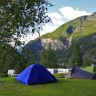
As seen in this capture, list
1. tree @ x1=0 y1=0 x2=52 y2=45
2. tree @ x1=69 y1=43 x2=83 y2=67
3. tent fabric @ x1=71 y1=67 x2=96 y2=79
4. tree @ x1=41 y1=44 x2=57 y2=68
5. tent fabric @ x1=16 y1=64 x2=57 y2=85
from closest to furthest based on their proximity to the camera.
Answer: tree @ x1=0 y1=0 x2=52 y2=45 → tent fabric @ x1=16 y1=64 x2=57 y2=85 → tent fabric @ x1=71 y1=67 x2=96 y2=79 → tree @ x1=41 y1=44 x2=57 y2=68 → tree @ x1=69 y1=43 x2=83 y2=67

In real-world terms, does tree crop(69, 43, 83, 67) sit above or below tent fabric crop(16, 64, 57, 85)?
above

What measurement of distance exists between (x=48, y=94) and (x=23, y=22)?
15.8 ft

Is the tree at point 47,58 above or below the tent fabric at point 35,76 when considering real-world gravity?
above

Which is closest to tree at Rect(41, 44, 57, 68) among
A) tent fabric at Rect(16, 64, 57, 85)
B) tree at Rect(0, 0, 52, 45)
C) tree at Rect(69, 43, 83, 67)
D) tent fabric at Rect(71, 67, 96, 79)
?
tree at Rect(69, 43, 83, 67)

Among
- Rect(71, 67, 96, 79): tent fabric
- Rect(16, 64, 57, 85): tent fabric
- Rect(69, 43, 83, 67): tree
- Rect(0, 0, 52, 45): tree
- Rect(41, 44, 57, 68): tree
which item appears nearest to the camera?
Rect(0, 0, 52, 45): tree

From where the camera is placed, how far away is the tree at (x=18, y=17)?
14531mm

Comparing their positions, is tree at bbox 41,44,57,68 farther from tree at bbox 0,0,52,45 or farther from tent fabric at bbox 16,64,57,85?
tree at bbox 0,0,52,45

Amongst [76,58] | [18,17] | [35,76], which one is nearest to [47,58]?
[76,58]

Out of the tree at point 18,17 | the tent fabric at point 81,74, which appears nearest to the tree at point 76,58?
the tent fabric at point 81,74

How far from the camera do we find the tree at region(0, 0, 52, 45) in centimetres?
1453

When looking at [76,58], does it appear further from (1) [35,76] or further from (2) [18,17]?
(2) [18,17]

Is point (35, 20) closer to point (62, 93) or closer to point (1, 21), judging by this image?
point (1, 21)

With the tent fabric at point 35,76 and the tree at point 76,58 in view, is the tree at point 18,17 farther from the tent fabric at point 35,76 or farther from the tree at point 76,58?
the tree at point 76,58

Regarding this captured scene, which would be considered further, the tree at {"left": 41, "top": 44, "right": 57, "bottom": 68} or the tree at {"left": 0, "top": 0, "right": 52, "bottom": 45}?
the tree at {"left": 41, "top": 44, "right": 57, "bottom": 68}
